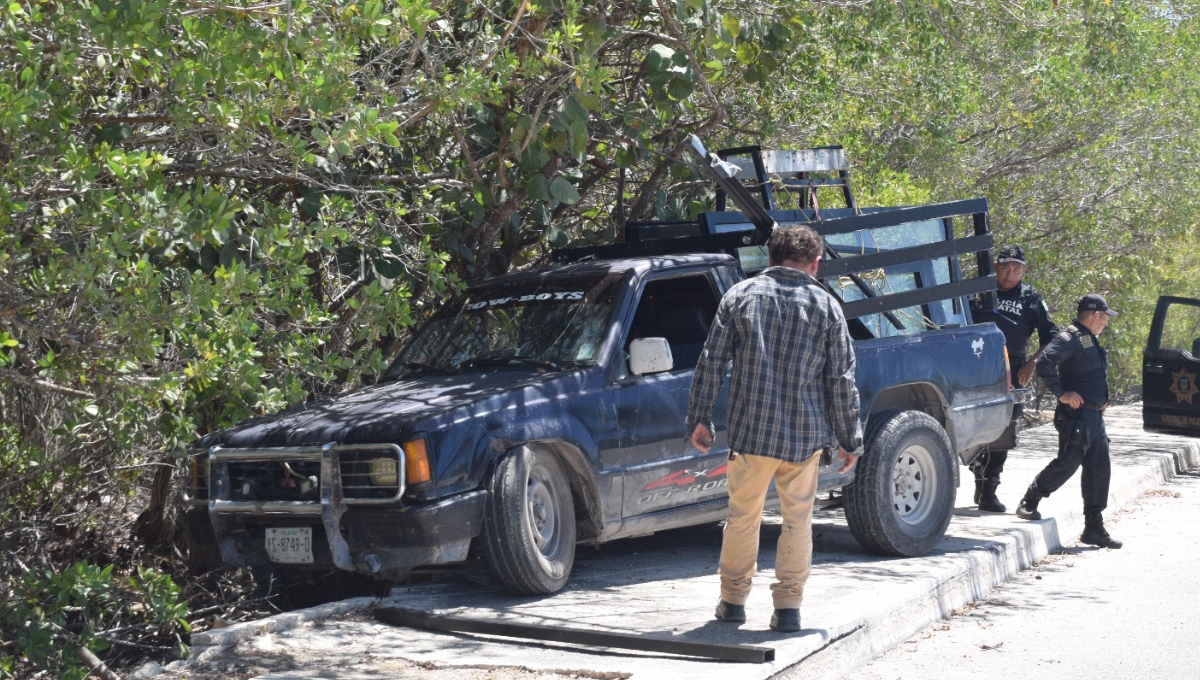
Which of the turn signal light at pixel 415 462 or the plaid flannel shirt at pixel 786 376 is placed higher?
the plaid flannel shirt at pixel 786 376

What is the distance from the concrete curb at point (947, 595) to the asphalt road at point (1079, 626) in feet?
0.22

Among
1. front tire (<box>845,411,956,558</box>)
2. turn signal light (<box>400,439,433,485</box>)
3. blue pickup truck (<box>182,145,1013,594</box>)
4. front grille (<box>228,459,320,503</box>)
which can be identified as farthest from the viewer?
front tire (<box>845,411,956,558</box>)

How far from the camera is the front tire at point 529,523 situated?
6203 millimetres

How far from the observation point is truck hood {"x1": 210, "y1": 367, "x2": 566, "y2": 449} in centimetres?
613

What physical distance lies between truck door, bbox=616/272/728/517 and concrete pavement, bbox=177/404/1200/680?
1.71 feet

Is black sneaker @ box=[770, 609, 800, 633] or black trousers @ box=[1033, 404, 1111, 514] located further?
black trousers @ box=[1033, 404, 1111, 514]

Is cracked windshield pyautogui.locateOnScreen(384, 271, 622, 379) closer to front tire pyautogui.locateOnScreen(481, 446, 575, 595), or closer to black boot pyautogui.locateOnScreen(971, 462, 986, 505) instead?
front tire pyautogui.locateOnScreen(481, 446, 575, 595)

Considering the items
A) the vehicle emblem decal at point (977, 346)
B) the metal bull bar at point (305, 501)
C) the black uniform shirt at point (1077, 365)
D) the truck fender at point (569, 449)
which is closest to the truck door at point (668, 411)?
the truck fender at point (569, 449)

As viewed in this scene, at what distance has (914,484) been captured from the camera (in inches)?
317

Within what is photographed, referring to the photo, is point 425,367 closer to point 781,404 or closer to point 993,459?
point 781,404

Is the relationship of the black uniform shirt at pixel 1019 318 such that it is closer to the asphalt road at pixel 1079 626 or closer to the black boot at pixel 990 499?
the black boot at pixel 990 499

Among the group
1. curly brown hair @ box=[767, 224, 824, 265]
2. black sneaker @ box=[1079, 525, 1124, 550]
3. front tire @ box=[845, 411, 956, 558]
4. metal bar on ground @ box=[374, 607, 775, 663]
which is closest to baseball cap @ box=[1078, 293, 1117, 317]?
black sneaker @ box=[1079, 525, 1124, 550]

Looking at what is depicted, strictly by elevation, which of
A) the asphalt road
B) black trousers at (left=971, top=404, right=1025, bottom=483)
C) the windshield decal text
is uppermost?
the windshield decal text

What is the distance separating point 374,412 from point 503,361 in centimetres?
105
